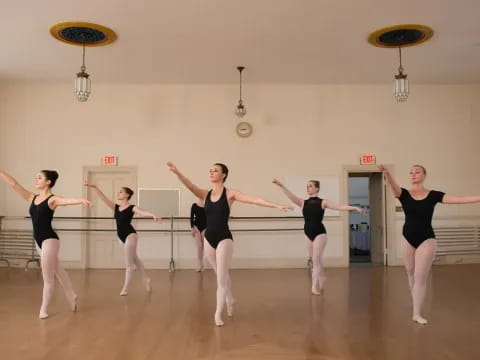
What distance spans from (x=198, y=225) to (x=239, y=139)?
72.1 inches

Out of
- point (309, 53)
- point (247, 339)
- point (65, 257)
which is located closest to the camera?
point (247, 339)

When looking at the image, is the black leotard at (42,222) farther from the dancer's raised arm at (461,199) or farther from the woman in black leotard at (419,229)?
the dancer's raised arm at (461,199)

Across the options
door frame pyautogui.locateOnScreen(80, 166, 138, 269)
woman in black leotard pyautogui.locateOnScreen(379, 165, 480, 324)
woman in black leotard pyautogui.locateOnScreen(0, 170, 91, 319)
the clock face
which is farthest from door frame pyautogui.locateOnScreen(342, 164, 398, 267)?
woman in black leotard pyautogui.locateOnScreen(0, 170, 91, 319)

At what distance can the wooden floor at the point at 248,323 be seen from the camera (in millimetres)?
2912

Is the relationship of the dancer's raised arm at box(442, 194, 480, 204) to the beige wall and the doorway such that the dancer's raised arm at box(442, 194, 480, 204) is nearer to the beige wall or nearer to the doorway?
the doorway

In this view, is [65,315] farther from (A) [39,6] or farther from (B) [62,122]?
(B) [62,122]

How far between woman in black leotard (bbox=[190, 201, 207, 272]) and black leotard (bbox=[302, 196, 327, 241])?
2.20 meters

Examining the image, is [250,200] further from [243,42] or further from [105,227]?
[105,227]

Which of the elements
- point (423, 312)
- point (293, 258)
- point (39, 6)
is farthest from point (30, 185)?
point (423, 312)

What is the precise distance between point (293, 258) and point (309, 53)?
3.58 meters

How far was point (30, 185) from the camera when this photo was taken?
742 centimetres

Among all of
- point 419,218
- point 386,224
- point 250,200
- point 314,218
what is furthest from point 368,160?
point 250,200

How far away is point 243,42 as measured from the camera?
560cm

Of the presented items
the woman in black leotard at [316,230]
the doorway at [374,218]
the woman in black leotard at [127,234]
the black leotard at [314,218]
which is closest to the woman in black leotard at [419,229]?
the woman in black leotard at [316,230]
